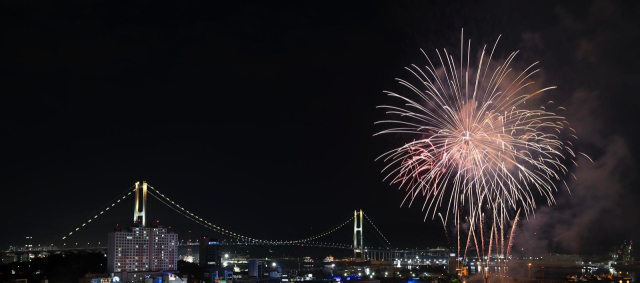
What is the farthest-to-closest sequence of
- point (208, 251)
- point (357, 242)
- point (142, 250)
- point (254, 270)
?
point (357, 242) < point (208, 251) < point (254, 270) < point (142, 250)

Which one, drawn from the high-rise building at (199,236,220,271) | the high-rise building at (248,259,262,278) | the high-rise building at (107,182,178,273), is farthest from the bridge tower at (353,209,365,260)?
the high-rise building at (107,182,178,273)

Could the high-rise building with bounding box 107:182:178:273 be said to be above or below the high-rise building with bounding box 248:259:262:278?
above

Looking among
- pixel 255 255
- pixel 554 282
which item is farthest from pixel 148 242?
pixel 255 255

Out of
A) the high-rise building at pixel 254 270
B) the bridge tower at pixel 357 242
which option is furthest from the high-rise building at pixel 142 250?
the bridge tower at pixel 357 242

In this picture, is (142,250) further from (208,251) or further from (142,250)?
(208,251)

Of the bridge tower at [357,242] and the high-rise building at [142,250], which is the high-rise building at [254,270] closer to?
the high-rise building at [142,250]

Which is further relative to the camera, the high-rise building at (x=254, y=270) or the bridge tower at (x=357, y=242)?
the bridge tower at (x=357, y=242)

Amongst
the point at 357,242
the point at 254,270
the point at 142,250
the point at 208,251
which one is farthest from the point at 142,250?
the point at 357,242

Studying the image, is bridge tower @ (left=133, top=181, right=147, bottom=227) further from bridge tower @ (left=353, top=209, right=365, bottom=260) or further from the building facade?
bridge tower @ (left=353, top=209, right=365, bottom=260)
